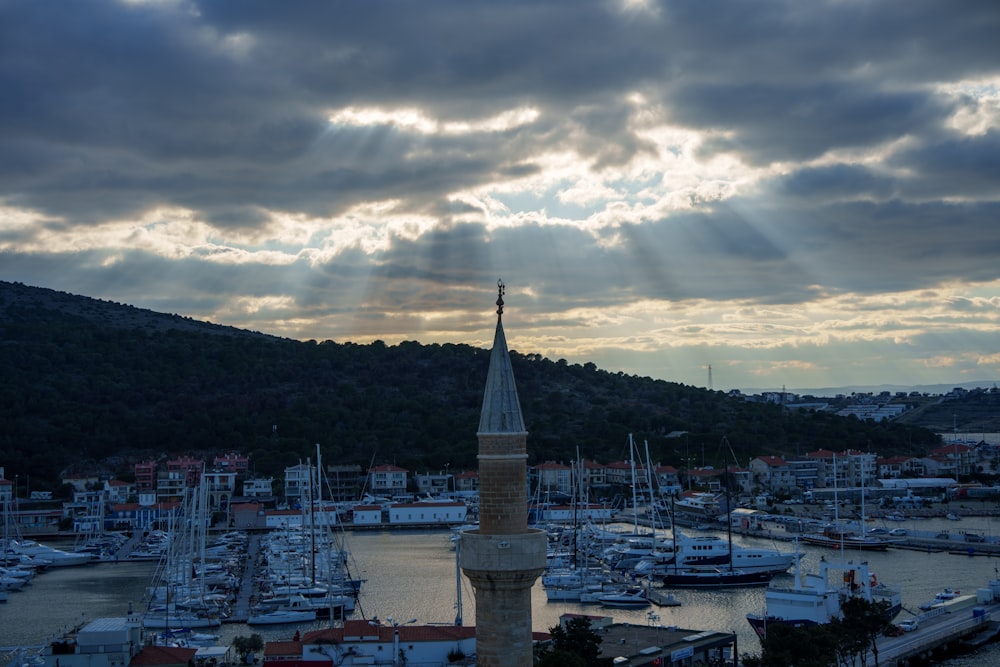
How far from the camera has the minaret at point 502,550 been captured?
11367mm

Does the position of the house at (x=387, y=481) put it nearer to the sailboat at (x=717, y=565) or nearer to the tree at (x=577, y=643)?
the sailboat at (x=717, y=565)

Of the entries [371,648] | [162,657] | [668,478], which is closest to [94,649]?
[162,657]

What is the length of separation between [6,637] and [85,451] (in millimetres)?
51270

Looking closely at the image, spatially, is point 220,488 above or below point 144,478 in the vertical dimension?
below

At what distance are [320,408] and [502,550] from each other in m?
87.6

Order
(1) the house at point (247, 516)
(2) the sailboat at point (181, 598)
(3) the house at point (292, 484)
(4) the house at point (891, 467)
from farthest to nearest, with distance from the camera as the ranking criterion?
(4) the house at point (891, 467) < (3) the house at point (292, 484) < (1) the house at point (247, 516) < (2) the sailboat at point (181, 598)

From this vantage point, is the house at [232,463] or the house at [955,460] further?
the house at [955,460]

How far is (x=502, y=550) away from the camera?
11.4 metres

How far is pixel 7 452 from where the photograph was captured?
8156 centimetres

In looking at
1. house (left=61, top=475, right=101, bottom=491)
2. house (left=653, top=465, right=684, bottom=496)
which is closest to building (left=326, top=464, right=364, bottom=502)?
house (left=61, top=475, right=101, bottom=491)

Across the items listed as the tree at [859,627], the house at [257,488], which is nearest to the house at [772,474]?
the house at [257,488]

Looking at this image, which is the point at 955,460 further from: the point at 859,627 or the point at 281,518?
the point at 859,627

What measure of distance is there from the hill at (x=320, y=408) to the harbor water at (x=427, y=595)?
28.9 metres

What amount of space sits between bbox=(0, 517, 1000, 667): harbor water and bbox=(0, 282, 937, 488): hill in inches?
1138
